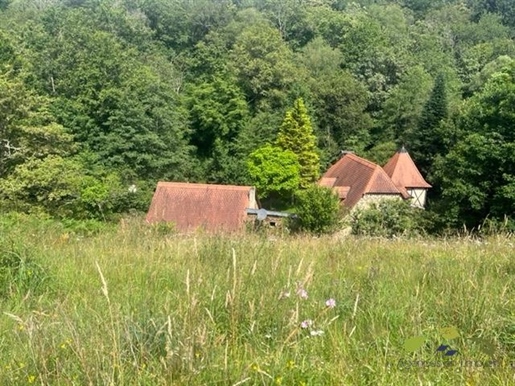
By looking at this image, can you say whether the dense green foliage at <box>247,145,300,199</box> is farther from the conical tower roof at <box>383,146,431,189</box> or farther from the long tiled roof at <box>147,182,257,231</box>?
the long tiled roof at <box>147,182,257,231</box>

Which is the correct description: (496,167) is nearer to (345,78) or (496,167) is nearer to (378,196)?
(378,196)

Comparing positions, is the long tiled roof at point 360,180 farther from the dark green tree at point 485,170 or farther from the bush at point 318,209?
the bush at point 318,209

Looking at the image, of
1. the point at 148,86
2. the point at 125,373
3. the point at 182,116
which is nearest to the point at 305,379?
the point at 125,373

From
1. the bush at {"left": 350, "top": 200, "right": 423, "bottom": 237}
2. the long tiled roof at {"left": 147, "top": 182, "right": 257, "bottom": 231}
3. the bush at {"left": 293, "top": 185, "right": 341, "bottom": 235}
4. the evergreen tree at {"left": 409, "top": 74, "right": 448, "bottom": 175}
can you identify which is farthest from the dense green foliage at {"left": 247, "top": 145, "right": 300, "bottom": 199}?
the bush at {"left": 350, "top": 200, "right": 423, "bottom": 237}

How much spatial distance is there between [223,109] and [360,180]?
1550 cm

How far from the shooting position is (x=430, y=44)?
164ft

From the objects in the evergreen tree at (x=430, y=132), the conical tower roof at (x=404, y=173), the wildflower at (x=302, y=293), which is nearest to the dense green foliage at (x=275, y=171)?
the conical tower roof at (x=404, y=173)

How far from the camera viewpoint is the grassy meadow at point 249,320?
1.85 meters

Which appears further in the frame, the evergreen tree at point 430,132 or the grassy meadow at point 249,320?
the evergreen tree at point 430,132

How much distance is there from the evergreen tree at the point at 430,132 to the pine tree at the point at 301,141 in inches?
259

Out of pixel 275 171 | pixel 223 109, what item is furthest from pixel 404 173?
pixel 223 109

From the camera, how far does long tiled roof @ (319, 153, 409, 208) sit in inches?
881

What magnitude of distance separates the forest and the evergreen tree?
3.6 inches

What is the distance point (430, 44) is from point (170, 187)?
39.7 metres
